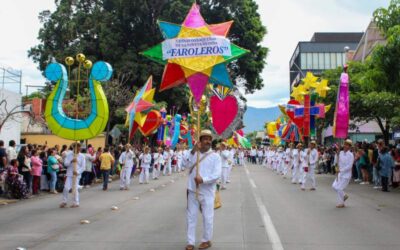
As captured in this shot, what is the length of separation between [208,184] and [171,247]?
1159 mm

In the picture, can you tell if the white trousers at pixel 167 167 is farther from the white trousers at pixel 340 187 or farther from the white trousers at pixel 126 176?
the white trousers at pixel 340 187

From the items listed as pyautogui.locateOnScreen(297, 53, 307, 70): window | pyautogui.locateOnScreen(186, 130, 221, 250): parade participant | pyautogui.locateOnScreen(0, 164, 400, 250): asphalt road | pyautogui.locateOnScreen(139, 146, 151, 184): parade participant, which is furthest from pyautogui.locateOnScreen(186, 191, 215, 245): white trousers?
pyautogui.locateOnScreen(297, 53, 307, 70): window

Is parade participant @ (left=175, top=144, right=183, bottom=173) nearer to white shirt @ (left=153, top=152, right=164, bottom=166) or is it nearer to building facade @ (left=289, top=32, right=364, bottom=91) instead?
white shirt @ (left=153, top=152, right=164, bottom=166)

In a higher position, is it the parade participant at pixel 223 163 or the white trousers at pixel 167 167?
the parade participant at pixel 223 163

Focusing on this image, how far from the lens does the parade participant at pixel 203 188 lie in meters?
7.70

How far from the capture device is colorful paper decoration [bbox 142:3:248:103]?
1012cm

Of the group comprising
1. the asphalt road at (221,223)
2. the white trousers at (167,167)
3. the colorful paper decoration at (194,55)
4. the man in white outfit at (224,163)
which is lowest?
the asphalt road at (221,223)

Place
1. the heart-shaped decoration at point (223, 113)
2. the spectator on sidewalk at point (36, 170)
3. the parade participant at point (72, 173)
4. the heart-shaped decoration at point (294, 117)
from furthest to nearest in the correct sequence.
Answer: the heart-shaped decoration at point (294, 117)
the spectator on sidewalk at point (36, 170)
the heart-shaped decoration at point (223, 113)
the parade participant at point (72, 173)

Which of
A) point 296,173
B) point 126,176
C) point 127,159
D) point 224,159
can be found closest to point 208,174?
point 224,159

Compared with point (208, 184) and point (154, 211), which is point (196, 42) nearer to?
point (208, 184)

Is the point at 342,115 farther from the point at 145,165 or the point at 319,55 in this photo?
the point at 319,55

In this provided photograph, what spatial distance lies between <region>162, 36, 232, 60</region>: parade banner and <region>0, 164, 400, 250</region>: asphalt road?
3514 millimetres

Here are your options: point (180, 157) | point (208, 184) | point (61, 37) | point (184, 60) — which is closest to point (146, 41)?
point (61, 37)

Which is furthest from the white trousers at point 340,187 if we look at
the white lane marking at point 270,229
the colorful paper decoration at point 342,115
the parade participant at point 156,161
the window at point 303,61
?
the window at point 303,61
